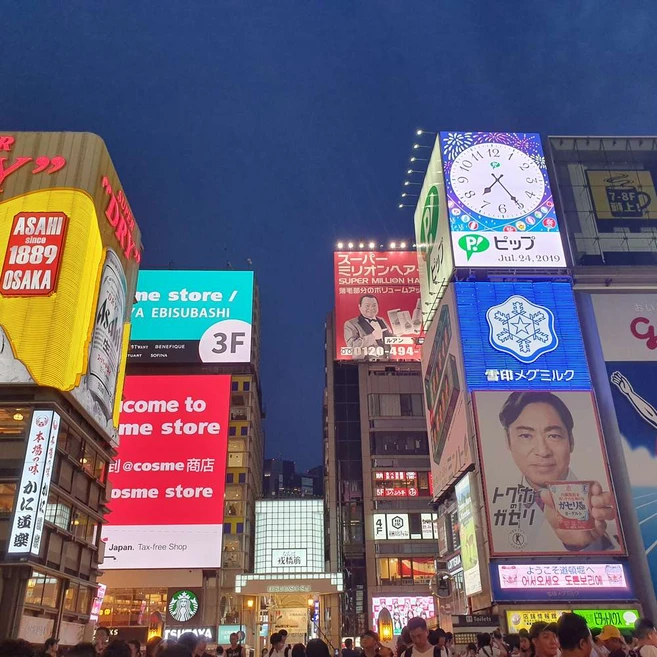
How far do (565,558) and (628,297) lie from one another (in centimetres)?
1578

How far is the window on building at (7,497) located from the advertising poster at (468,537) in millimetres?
20363

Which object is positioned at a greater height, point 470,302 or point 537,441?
point 470,302

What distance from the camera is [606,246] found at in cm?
3828

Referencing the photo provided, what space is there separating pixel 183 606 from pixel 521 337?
33.5 m

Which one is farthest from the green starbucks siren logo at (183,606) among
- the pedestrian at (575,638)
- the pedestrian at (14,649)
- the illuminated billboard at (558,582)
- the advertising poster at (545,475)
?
the pedestrian at (575,638)

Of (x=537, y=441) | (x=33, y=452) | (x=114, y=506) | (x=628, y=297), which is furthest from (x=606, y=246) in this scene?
(x=114, y=506)

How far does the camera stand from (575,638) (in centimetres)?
446

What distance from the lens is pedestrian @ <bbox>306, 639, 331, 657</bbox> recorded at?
261 inches

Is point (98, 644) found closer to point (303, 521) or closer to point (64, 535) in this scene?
point (64, 535)

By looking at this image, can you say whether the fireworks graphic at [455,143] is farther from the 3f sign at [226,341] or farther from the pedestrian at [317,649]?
the pedestrian at [317,649]

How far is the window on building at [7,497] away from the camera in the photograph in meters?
21.0

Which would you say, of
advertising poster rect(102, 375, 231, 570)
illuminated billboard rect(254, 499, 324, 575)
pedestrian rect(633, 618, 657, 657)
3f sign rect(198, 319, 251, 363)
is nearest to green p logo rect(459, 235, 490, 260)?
3f sign rect(198, 319, 251, 363)

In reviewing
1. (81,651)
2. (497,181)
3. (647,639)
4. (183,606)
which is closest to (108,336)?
(81,651)

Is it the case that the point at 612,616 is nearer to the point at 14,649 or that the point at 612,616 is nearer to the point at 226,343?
the point at 14,649
